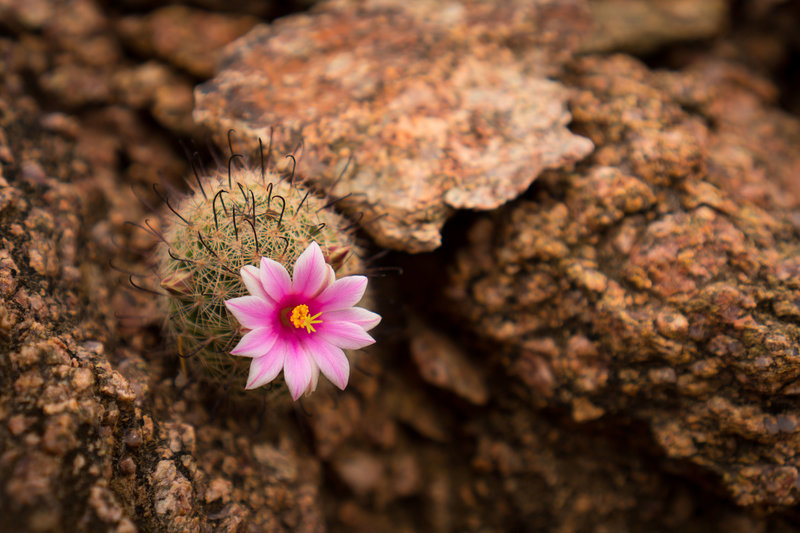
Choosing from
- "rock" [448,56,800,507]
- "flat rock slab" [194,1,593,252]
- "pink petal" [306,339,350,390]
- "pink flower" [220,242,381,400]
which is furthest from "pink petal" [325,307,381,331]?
"rock" [448,56,800,507]

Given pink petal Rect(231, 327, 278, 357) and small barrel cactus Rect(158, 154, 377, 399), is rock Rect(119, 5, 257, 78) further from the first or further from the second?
pink petal Rect(231, 327, 278, 357)

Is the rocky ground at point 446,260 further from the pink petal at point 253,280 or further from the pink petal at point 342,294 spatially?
the pink petal at point 253,280

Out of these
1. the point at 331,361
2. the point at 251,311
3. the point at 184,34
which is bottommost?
the point at 331,361

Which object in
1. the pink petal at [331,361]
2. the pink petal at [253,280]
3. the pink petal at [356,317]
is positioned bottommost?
the pink petal at [331,361]

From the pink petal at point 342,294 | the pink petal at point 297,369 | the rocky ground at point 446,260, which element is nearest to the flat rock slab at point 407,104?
the rocky ground at point 446,260

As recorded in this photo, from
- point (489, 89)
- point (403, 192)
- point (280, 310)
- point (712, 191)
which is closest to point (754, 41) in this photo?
point (712, 191)

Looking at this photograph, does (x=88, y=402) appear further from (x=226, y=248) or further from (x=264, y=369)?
(x=226, y=248)

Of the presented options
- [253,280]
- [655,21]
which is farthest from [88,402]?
[655,21]
